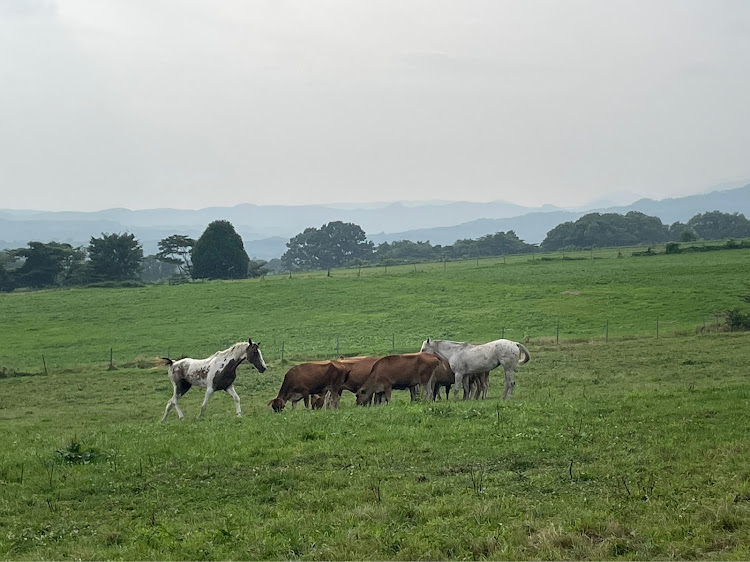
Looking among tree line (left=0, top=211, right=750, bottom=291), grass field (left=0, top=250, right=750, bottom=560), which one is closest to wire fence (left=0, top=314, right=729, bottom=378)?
grass field (left=0, top=250, right=750, bottom=560)

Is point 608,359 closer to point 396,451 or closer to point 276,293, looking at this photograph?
point 396,451

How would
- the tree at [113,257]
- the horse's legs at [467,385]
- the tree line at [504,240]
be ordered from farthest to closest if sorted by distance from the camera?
the tree line at [504,240] → the tree at [113,257] → the horse's legs at [467,385]

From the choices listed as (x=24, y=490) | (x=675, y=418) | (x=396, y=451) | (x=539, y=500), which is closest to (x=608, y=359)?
(x=675, y=418)

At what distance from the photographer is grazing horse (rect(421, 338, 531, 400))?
774 inches

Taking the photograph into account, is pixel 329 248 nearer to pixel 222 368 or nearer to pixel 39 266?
pixel 39 266

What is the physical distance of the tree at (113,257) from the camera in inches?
3378

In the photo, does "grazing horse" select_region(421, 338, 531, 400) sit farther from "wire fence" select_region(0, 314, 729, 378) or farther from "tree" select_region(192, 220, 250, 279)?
"tree" select_region(192, 220, 250, 279)

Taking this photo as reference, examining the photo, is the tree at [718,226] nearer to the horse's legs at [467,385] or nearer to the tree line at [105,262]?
the tree line at [105,262]

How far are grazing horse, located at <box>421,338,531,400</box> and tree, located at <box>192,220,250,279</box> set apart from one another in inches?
2795

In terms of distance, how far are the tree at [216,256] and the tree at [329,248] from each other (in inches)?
2282

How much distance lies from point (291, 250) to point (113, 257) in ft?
220

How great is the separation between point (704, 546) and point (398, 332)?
37.6m

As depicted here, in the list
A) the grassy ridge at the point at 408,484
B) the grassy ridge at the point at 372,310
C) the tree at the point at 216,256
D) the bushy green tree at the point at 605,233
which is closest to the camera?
the grassy ridge at the point at 408,484

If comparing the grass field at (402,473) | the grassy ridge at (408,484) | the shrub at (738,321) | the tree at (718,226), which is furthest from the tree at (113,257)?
the tree at (718,226)
